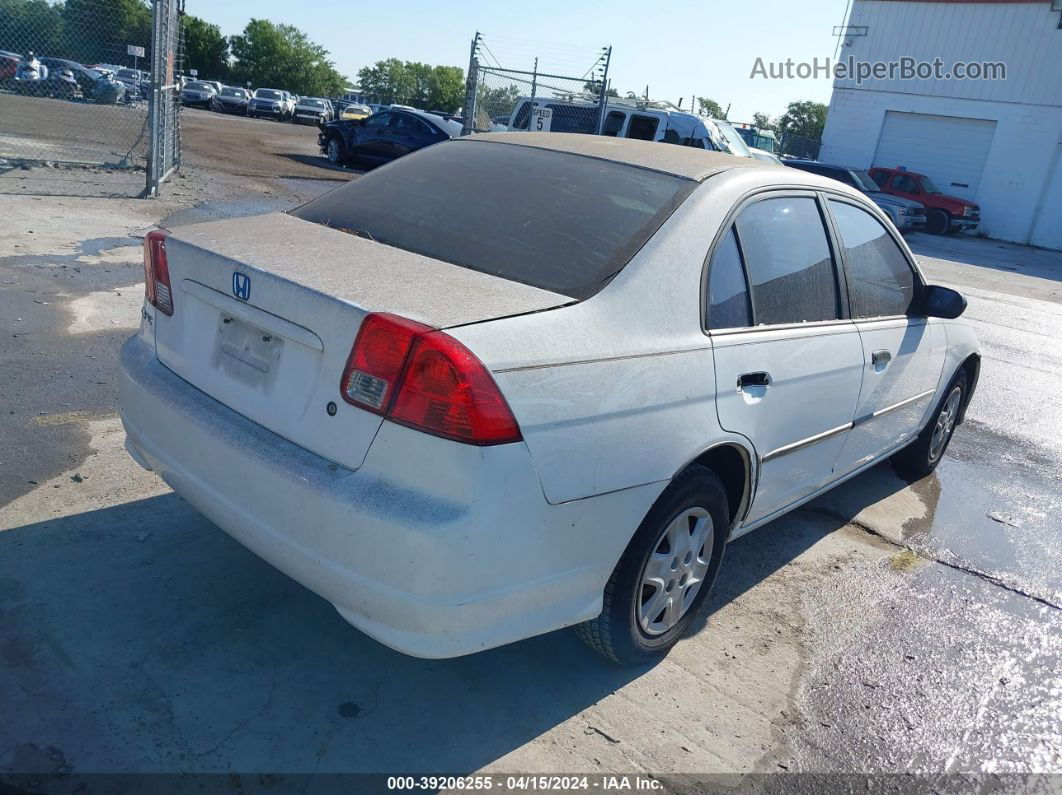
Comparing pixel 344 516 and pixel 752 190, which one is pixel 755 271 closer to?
pixel 752 190

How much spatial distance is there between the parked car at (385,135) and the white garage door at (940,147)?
18.7 m

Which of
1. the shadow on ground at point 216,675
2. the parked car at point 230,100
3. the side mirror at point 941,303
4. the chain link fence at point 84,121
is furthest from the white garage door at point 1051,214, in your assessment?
the parked car at point 230,100

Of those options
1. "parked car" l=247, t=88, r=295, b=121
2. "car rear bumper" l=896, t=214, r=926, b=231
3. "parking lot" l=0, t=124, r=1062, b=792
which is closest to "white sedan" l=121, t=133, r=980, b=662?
"parking lot" l=0, t=124, r=1062, b=792

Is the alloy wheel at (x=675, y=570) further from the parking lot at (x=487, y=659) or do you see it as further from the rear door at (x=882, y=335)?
the rear door at (x=882, y=335)

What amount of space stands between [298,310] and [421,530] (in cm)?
75

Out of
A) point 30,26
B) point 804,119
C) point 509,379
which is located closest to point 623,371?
point 509,379

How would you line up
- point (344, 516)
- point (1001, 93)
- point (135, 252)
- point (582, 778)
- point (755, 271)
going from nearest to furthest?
point (344, 516) < point (582, 778) < point (755, 271) < point (135, 252) < point (1001, 93)

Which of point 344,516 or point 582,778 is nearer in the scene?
point 344,516

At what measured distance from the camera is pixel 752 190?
344 cm

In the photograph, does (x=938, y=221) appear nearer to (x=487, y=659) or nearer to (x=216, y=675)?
(x=487, y=659)

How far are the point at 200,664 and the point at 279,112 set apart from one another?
46.8m

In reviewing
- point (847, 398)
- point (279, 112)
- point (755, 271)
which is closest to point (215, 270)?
point (755, 271)

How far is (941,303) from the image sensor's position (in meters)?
4.60

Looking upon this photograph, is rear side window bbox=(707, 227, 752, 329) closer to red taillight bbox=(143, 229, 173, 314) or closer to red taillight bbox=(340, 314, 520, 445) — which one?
red taillight bbox=(340, 314, 520, 445)
